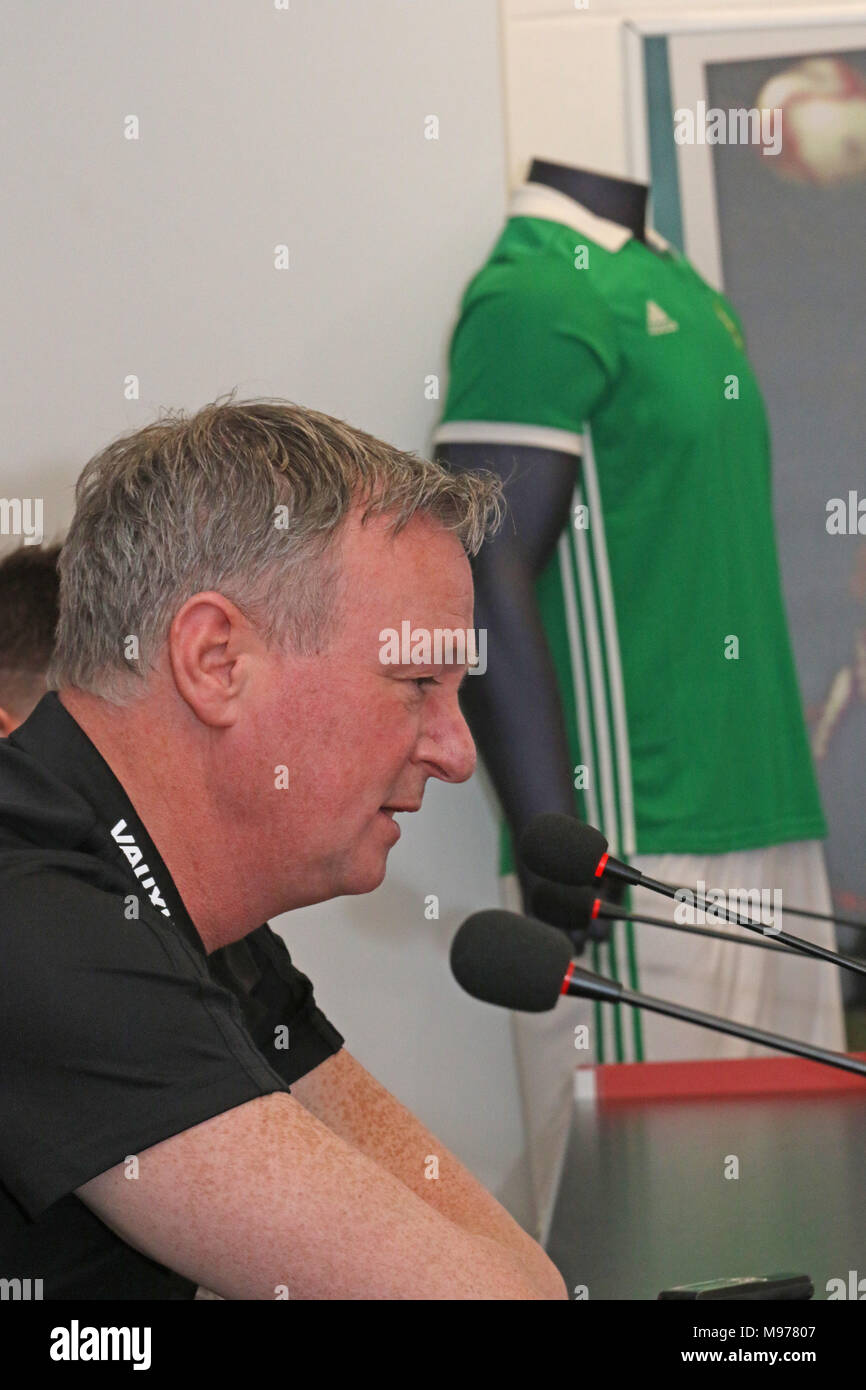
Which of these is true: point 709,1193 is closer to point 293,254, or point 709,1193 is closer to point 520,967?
point 520,967

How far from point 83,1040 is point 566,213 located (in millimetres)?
1369

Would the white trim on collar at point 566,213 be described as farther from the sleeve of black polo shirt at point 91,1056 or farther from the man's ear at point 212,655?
the sleeve of black polo shirt at point 91,1056

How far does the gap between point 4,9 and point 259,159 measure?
33cm

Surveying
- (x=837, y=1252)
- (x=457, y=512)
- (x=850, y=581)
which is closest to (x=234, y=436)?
(x=457, y=512)

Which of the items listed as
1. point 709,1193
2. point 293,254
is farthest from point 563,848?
point 293,254

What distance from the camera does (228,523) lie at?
78 centimetres

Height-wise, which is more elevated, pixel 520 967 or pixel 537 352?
pixel 537 352

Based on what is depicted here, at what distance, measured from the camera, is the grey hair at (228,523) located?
774mm

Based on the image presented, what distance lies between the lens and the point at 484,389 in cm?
166

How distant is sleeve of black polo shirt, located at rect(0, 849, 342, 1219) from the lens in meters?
0.59

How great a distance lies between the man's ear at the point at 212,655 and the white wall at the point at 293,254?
1.02 m

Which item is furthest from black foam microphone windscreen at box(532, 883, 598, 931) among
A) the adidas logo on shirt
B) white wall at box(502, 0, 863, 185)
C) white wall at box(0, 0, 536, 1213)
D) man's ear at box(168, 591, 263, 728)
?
white wall at box(502, 0, 863, 185)

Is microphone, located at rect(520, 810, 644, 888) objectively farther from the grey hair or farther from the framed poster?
the framed poster
